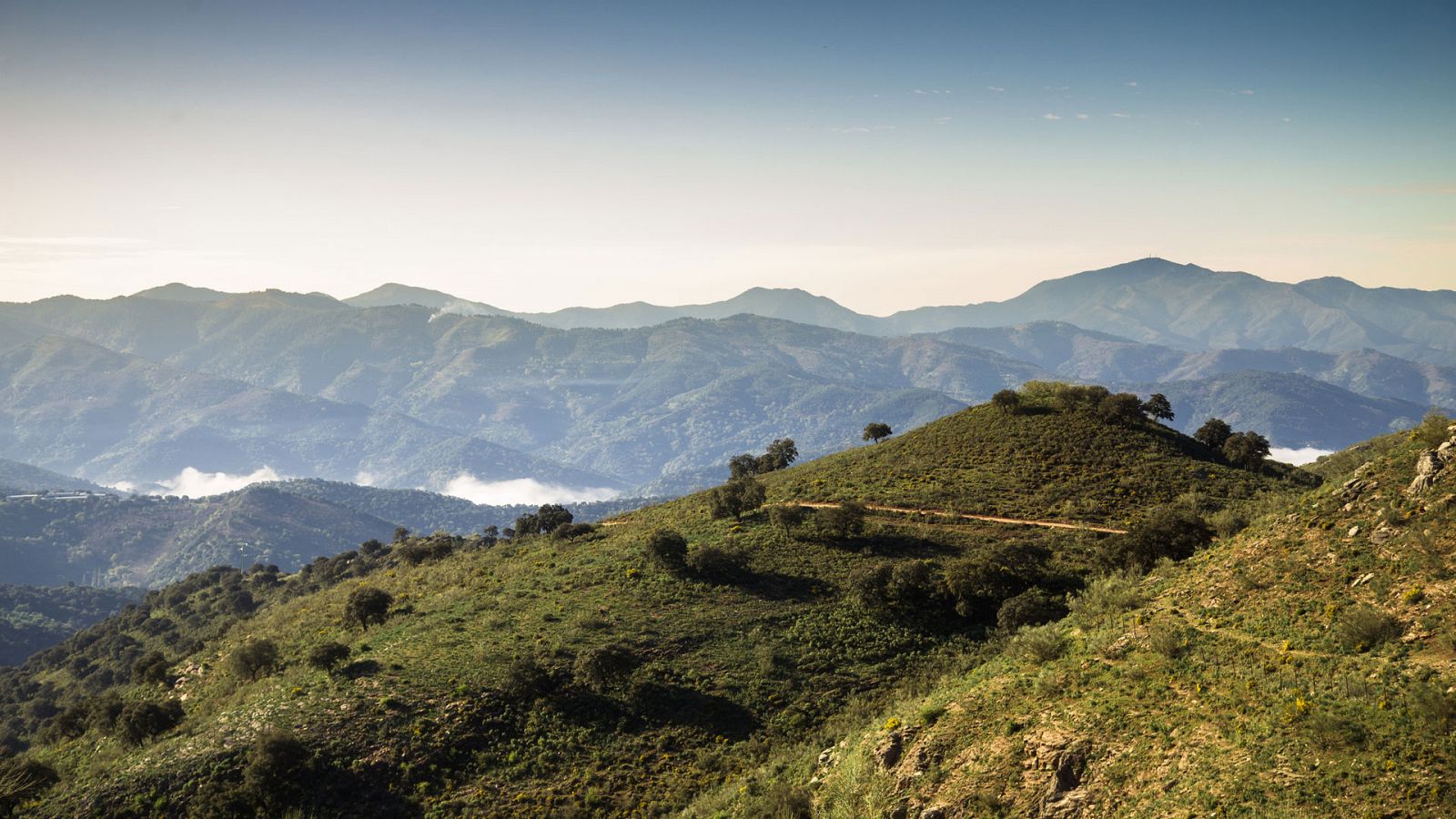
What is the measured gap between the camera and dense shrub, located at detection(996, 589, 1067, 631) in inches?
1973

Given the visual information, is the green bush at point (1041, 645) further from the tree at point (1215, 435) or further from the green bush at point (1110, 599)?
the tree at point (1215, 435)

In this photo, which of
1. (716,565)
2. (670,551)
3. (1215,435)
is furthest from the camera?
(1215,435)

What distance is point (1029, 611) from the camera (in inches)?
1983

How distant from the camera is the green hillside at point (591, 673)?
142 ft

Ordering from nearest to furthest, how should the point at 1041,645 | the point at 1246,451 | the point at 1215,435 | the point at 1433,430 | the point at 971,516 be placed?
1. the point at 1041,645
2. the point at 1433,430
3. the point at 971,516
4. the point at 1246,451
5. the point at 1215,435

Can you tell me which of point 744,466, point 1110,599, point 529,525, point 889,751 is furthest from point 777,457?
point 889,751

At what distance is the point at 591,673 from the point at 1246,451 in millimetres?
75378

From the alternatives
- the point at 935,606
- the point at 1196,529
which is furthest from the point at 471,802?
the point at 1196,529

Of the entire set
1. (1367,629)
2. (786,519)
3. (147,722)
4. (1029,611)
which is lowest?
(147,722)

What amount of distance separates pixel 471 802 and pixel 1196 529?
151ft

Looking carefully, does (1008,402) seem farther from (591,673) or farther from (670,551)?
Answer: (591,673)

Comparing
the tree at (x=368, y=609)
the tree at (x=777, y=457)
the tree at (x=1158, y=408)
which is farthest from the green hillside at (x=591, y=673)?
the tree at (x=777, y=457)

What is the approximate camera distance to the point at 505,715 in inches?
1896

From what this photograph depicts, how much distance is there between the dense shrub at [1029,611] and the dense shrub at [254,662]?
55.0 meters
